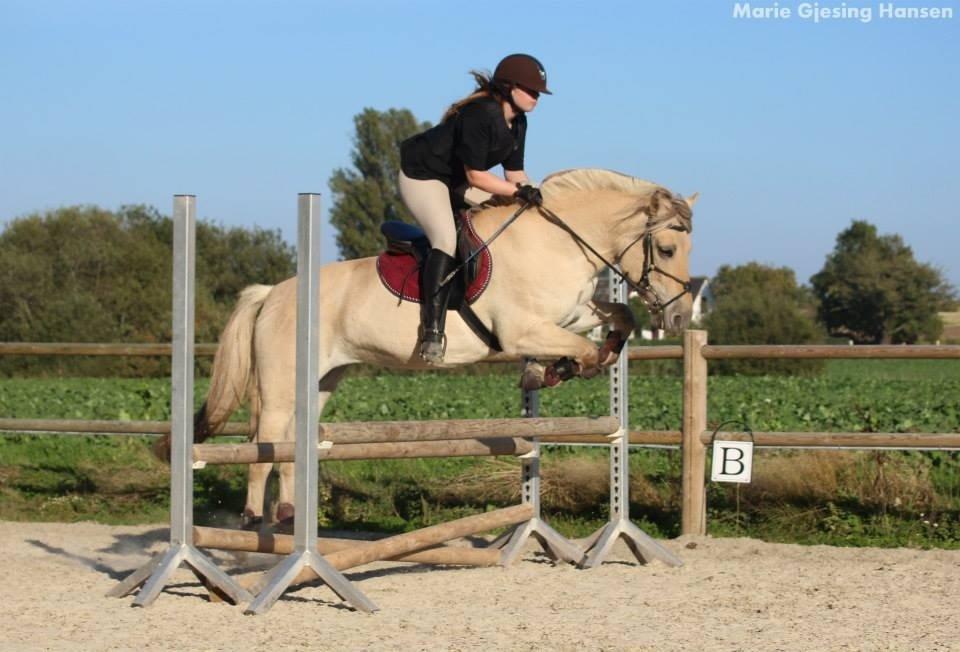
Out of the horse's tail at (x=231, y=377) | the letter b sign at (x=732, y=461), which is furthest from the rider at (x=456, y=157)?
the letter b sign at (x=732, y=461)

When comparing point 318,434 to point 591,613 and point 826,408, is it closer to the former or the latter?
point 591,613

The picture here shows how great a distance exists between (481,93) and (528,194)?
517 mm

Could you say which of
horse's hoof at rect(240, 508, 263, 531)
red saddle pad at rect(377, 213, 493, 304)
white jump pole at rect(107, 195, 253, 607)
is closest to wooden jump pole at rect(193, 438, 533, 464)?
white jump pole at rect(107, 195, 253, 607)

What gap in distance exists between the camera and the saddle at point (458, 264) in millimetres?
5582

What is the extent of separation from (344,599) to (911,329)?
6501cm

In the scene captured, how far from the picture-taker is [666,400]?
17.1 m

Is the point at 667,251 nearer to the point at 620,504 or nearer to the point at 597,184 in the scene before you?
the point at 597,184

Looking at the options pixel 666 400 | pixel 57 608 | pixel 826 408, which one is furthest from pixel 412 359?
pixel 666 400

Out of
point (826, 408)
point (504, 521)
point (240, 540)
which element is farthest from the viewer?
point (826, 408)

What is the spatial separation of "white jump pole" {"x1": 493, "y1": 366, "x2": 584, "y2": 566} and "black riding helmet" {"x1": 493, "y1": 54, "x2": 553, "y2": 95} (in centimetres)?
166

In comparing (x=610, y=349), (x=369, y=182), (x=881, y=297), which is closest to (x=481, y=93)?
(x=610, y=349)

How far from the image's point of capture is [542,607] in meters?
5.02

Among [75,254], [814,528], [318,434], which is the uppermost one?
[75,254]

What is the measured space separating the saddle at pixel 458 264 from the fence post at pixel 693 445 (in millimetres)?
1982
